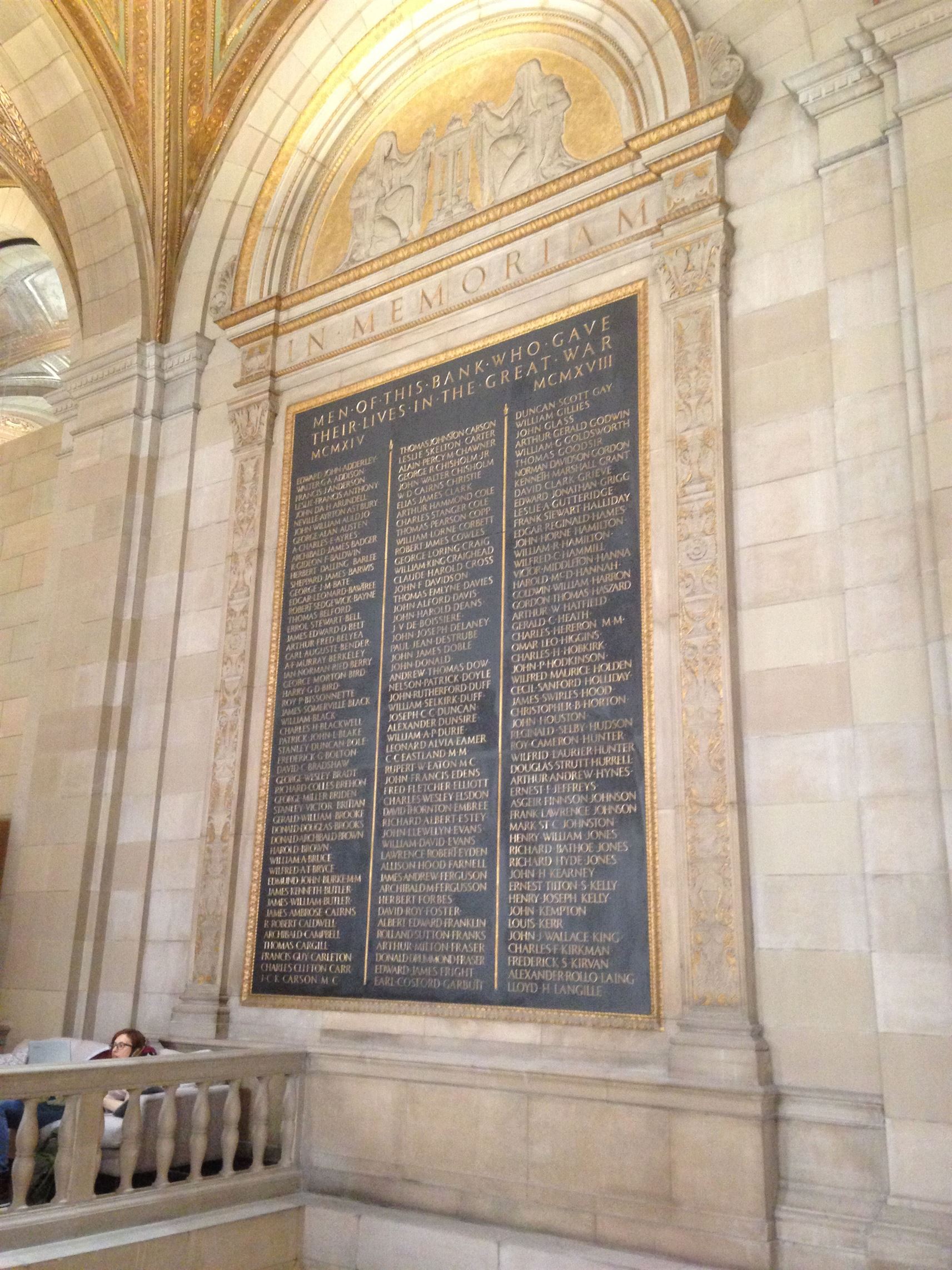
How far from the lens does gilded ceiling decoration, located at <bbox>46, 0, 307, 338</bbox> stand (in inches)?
411

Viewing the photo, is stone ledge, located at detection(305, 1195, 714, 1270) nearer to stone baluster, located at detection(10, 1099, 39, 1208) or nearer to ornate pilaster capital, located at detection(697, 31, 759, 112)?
stone baluster, located at detection(10, 1099, 39, 1208)

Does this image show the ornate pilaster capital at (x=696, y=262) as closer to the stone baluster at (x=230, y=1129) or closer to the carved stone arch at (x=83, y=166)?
the carved stone arch at (x=83, y=166)

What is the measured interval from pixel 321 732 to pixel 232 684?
1.05 meters

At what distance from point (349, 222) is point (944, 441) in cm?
603

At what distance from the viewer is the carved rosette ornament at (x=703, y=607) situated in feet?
20.8

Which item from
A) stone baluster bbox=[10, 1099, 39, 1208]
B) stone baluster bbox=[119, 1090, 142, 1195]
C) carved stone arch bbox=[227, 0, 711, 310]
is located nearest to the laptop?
stone baluster bbox=[119, 1090, 142, 1195]

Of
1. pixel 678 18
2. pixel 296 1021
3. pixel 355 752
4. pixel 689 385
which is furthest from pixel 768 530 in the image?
pixel 296 1021

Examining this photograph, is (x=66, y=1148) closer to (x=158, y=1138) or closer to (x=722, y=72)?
(x=158, y=1138)

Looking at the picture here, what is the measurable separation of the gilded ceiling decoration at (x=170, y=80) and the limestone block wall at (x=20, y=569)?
2473 millimetres

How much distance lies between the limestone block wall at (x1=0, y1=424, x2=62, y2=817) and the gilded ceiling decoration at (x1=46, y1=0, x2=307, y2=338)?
97.4 inches

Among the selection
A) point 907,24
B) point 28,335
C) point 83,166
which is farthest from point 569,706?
point 28,335

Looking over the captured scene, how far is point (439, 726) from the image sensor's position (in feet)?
25.8

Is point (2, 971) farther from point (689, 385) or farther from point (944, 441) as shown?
point (944, 441)

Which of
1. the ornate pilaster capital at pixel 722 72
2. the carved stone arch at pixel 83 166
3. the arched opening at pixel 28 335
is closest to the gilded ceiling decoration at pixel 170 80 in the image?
the carved stone arch at pixel 83 166
